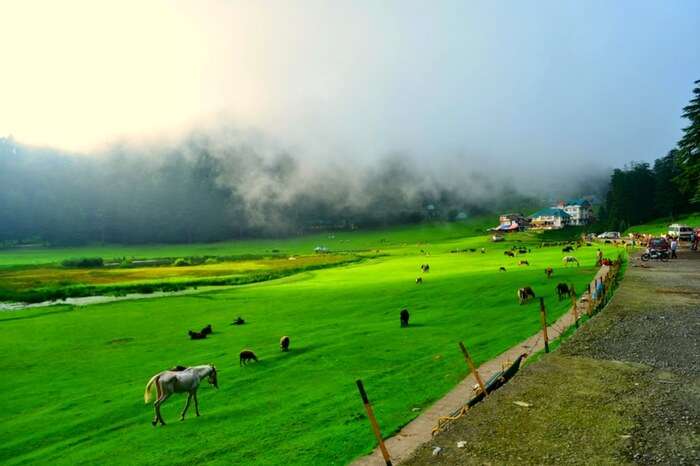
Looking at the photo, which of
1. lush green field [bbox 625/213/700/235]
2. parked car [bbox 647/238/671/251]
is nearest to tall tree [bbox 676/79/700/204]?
parked car [bbox 647/238/671/251]

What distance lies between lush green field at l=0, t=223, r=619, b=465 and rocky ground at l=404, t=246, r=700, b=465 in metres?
3.89

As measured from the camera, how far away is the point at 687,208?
425 ft

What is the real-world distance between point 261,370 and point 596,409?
55.8 feet

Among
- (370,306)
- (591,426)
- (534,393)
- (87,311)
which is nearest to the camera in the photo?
(591,426)

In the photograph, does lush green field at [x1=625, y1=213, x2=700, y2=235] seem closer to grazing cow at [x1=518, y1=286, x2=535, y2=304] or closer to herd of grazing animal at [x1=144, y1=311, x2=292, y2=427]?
grazing cow at [x1=518, y1=286, x2=535, y2=304]

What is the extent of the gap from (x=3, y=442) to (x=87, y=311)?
137 ft

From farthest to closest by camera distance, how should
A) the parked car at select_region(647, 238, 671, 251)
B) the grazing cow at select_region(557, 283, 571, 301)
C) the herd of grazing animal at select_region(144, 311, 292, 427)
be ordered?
the parked car at select_region(647, 238, 671, 251) → the grazing cow at select_region(557, 283, 571, 301) → the herd of grazing animal at select_region(144, 311, 292, 427)

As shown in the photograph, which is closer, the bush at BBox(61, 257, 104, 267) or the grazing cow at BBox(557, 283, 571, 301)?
the grazing cow at BBox(557, 283, 571, 301)

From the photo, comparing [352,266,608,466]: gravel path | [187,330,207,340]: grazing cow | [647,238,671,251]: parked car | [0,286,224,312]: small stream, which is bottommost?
[0,286,224,312]: small stream

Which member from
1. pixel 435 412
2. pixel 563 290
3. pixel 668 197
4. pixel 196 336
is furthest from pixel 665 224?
pixel 435 412

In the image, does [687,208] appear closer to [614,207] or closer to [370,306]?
[614,207]

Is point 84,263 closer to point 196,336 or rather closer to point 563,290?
point 196,336

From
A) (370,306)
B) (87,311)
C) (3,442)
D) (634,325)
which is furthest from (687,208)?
(3,442)

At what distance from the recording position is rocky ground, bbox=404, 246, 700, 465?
32.4 feet
